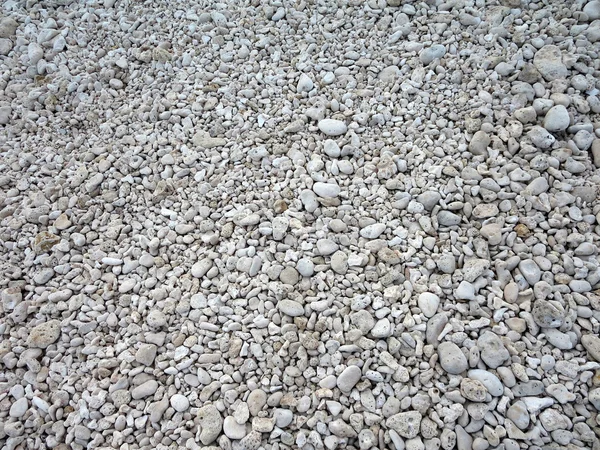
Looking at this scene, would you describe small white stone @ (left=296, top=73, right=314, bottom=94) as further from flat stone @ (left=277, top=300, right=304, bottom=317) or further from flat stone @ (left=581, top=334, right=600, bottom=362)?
flat stone @ (left=581, top=334, right=600, bottom=362)

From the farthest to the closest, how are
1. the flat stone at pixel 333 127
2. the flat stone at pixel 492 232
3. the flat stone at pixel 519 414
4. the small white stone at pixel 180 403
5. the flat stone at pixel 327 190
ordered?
the flat stone at pixel 333 127 → the flat stone at pixel 327 190 → the flat stone at pixel 492 232 → the small white stone at pixel 180 403 → the flat stone at pixel 519 414

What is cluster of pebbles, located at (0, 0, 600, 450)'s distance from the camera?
4.64ft

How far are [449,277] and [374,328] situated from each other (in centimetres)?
32

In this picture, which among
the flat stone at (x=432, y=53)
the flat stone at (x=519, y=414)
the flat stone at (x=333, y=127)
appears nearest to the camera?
the flat stone at (x=519, y=414)

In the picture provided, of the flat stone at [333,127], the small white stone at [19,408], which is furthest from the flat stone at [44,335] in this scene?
the flat stone at [333,127]

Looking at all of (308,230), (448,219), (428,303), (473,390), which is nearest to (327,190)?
(308,230)

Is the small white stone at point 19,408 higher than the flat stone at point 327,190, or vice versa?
the flat stone at point 327,190

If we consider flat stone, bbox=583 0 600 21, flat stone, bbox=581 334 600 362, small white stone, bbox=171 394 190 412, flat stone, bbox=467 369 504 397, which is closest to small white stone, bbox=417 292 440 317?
flat stone, bbox=467 369 504 397

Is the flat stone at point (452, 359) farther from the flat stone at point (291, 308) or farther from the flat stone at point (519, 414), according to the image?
the flat stone at point (291, 308)

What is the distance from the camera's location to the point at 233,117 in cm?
203

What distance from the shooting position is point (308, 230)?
A: 169 centimetres

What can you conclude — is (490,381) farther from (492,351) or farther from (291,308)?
(291,308)

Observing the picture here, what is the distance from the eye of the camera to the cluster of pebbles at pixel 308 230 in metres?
1.41

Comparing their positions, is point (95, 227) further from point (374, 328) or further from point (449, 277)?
point (449, 277)
